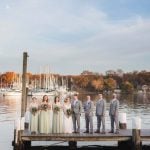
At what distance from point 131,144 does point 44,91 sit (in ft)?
452

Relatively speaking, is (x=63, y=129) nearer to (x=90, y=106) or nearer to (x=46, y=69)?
(x=90, y=106)

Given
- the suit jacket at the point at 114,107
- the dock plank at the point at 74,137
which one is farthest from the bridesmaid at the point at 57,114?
the suit jacket at the point at 114,107

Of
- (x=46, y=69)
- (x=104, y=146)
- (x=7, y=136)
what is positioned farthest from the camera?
(x=46, y=69)

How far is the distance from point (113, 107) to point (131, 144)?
2526 mm

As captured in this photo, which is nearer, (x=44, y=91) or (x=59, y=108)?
(x=59, y=108)

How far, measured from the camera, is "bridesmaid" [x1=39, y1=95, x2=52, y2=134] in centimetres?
2853

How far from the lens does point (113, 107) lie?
29.3 metres

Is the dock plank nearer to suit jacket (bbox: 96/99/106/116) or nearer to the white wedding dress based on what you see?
the white wedding dress

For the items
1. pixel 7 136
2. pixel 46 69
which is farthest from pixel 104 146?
pixel 46 69

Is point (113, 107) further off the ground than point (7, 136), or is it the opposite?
point (113, 107)

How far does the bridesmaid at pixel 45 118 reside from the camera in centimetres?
2853

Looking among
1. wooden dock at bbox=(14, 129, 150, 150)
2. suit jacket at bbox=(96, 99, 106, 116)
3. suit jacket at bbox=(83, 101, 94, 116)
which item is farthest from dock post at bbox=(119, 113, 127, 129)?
suit jacket at bbox=(83, 101, 94, 116)

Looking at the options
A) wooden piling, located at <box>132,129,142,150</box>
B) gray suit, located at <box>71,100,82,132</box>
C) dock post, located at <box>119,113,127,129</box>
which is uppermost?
gray suit, located at <box>71,100,82,132</box>

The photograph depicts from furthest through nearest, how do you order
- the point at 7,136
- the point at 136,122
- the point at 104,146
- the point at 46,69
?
the point at 46,69 < the point at 7,136 < the point at 104,146 < the point at 136,122
